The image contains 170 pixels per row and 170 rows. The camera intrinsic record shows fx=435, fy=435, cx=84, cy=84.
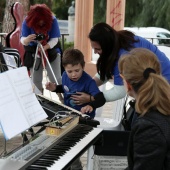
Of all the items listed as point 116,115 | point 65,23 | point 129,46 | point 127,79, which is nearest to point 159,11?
point 65,23

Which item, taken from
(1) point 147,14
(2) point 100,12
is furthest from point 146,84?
(1) point 147,14

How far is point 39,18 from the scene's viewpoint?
5758 millimetres

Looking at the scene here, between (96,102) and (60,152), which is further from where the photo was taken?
(96,102)

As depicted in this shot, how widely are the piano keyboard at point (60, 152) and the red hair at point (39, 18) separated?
10.0 ft

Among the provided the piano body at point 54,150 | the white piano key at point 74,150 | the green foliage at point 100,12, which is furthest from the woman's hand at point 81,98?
the green foliage at point 100,12

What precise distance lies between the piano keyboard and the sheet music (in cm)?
14

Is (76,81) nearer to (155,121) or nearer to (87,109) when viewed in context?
(87,109)

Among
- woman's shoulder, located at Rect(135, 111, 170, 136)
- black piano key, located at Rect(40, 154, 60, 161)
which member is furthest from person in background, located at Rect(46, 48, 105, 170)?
woman's shoulder, located at Rect(135, 111, 170, 136)

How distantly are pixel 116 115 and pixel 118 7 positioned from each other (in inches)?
203

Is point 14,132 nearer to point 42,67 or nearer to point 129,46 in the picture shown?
point 129,46

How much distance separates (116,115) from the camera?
14.5 feet

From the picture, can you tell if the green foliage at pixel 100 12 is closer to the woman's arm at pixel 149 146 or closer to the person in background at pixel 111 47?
the person in background at pixel 111 47

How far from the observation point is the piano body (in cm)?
221

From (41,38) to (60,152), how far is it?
345 centimetres
